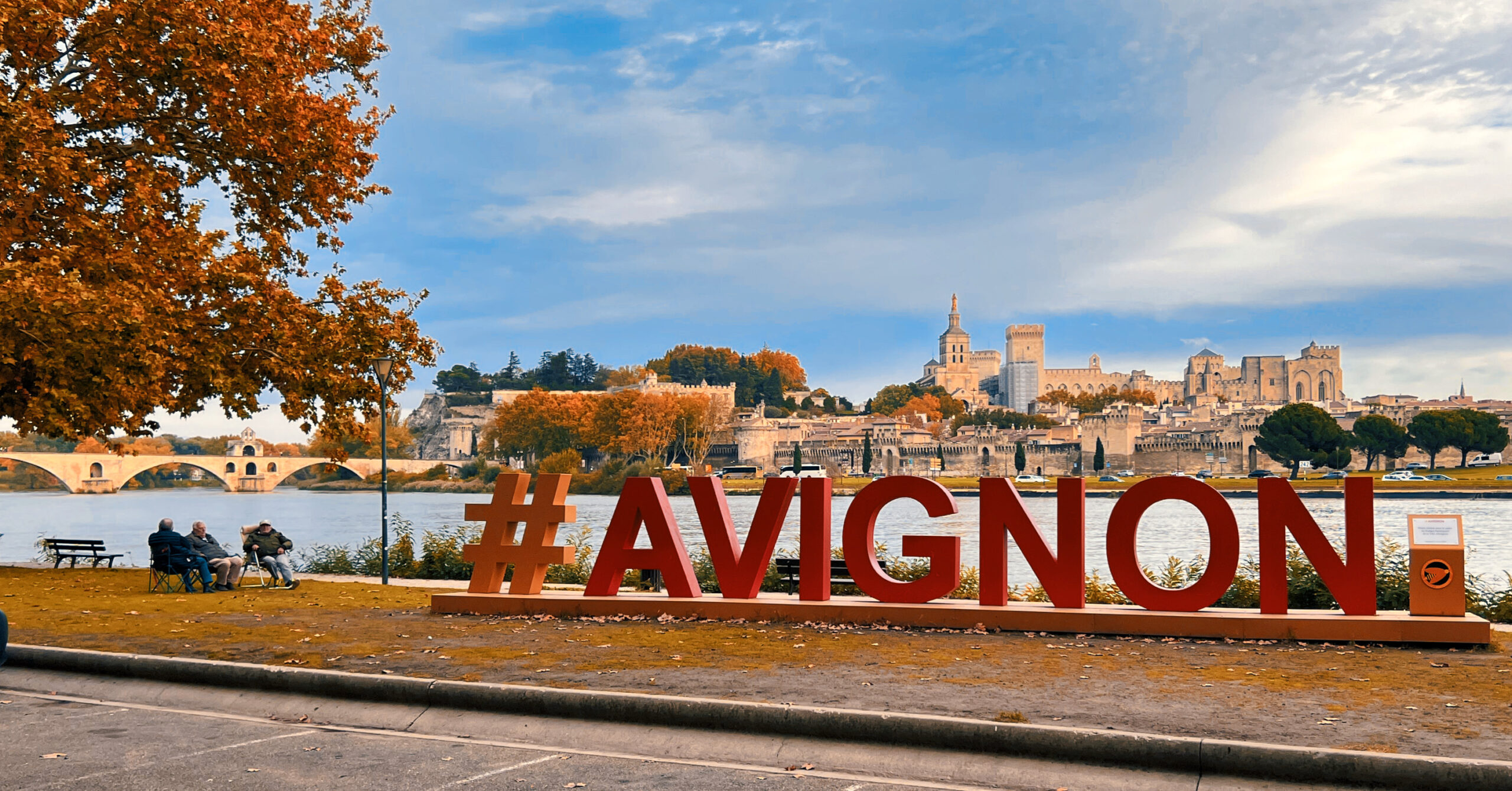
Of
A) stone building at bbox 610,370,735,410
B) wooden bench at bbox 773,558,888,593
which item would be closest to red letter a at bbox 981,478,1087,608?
wooden bench at bbox 773,558,888,593

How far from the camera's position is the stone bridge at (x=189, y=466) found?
75.7 m

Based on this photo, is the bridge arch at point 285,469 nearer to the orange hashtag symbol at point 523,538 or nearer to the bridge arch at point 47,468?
the bridge arch at point 47,468

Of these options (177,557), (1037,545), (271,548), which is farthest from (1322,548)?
(177,557)

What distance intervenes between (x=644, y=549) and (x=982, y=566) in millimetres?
3441

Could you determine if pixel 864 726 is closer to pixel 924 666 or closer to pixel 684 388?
pixel 924 666

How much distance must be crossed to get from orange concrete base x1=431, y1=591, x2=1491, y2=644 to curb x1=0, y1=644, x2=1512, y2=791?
402cm

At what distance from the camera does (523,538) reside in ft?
41.7

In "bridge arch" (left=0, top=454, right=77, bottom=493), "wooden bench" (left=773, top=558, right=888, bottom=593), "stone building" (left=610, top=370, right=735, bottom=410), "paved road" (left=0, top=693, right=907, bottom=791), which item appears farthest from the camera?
"stone building" (left=610, top=370, right=735, bottom=410)

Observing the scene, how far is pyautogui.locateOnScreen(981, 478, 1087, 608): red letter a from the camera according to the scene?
1107 centimetres

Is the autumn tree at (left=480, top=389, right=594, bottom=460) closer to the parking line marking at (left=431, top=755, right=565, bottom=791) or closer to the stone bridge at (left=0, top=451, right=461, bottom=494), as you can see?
the stone bridge at (left=0, top=451, right=461, bottom=494)

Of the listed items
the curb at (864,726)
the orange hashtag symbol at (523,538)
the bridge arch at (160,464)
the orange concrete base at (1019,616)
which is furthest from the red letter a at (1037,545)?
the bridge arch at (160,464)

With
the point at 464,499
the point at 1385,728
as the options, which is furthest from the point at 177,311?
the point at 464,499

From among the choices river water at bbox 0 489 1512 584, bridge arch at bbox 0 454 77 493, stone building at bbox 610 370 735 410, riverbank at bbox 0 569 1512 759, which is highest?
stone building at bbox 610 370 735 410

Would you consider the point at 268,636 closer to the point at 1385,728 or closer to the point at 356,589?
the point at 356,589
